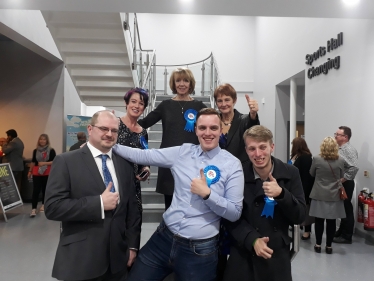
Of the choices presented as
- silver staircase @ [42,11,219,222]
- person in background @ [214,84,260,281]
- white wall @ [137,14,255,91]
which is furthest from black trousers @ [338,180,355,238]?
white wall @ [137,14,255,91]

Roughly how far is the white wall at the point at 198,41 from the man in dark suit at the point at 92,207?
37.0ft

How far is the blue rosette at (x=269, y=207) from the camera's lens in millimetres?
1717

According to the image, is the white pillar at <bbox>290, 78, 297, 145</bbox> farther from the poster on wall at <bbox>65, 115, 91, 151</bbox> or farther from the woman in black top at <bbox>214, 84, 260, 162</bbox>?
the woman in black top at <bbox>214, 84, 260, 162</bbox>

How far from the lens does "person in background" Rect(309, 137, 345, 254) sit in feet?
13.6

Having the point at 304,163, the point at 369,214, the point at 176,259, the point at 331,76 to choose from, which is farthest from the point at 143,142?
the point at 331,76

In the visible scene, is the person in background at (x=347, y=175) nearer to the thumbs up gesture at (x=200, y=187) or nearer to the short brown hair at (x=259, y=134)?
the short brown hair at (x=259, y=134)

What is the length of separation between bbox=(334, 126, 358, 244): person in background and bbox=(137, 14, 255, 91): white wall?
8191 millimetres

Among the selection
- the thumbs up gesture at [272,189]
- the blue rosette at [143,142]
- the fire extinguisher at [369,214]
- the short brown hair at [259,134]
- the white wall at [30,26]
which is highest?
the white wall at [30,26]

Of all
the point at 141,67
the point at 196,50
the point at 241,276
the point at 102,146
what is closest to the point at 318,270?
the point at 241,276

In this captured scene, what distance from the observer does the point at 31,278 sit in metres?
3.31

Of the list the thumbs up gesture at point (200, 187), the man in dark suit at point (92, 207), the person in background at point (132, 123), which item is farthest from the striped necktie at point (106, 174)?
the person in background at point (132, 123)

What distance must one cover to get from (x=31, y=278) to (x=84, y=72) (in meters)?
5.14

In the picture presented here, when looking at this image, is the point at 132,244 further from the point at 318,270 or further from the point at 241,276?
the point at 318,270

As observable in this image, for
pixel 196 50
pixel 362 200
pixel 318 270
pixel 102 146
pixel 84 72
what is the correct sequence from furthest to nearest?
pixel 196 50, pixel 84 72, pixel 362 200, pixel 318 270, pixel 102 146
